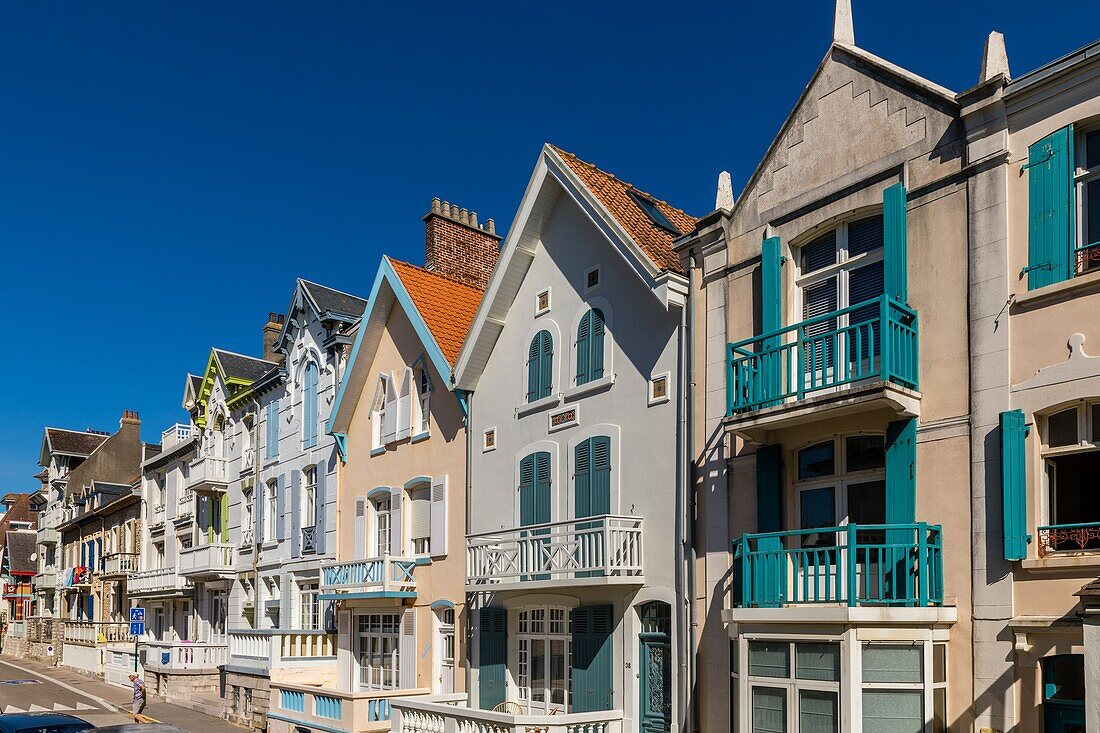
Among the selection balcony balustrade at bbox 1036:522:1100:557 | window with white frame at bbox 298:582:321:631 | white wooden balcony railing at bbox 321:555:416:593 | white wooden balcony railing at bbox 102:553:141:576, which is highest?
balcony balustrade at bbox 1036:522:1100:557

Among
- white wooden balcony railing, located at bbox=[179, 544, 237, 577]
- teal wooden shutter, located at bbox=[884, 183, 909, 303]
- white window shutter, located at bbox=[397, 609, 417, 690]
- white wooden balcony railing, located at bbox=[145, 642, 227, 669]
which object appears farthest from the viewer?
white wooden balcony railing, located at bbox=[145, 642, 227, 669]

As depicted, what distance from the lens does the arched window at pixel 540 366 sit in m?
19.5

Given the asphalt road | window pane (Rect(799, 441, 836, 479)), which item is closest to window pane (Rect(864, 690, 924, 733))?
window pane (Rect(799, 441, 836, 479))

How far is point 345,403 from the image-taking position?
25.8 meters

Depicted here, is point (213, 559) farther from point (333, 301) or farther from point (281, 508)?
point (333, 301)

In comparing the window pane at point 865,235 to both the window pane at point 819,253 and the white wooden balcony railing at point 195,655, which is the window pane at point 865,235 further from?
the white wooden balcony railing at point 195,655

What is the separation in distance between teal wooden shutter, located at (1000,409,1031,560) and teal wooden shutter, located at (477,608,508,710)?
10342mm

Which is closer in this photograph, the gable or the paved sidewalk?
the gable

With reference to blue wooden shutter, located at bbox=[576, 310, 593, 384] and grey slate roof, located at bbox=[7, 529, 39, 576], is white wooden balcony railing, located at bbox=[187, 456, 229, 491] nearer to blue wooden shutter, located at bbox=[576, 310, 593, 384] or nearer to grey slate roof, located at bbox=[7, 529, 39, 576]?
blue wooden shutter, located at bbox=[576, 310, 593, 384]

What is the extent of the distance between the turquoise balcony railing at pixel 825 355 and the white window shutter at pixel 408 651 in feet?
34.1

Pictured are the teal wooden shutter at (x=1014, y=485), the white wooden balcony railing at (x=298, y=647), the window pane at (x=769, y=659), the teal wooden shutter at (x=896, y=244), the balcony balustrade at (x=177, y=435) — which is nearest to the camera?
the teal wooden shutter at (x=1014, y=485)

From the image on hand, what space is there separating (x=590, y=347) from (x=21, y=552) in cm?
6734

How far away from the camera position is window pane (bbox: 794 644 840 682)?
1215cm

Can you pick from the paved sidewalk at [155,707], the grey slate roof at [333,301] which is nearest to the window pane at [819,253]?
the grey slate roof at [333,301]
